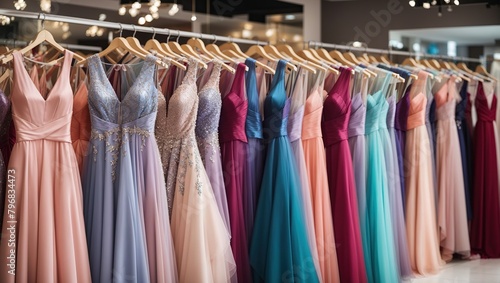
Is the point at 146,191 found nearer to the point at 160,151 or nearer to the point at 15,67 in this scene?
the point at 160,151

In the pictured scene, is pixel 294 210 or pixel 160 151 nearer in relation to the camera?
pixel 160 151

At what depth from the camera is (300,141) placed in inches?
160

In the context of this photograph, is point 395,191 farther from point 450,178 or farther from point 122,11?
point 122,11

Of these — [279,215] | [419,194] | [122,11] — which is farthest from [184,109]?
[419,194]

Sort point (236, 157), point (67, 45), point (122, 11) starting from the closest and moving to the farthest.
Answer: point (236, 157)
point (67, 45)
point (122, 11)

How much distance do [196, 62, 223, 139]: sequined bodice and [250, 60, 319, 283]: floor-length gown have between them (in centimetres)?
36

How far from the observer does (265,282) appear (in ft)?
12.5

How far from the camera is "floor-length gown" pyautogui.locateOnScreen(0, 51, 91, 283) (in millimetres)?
3047

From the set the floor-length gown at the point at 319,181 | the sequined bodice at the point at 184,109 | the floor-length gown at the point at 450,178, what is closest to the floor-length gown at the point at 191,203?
the sequined bodice at the point at 184,109

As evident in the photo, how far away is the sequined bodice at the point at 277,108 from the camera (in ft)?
12.8

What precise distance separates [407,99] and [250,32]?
1763 mm

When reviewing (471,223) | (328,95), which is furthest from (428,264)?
(328,95)

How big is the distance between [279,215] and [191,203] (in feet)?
1.91

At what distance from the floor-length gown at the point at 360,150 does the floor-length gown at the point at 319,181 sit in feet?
0.79
